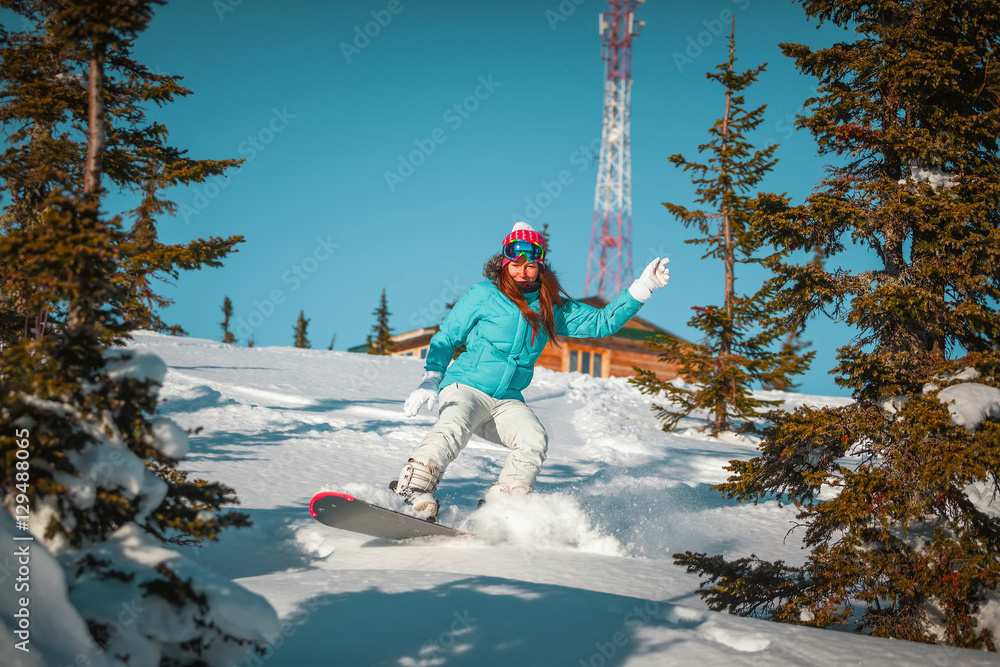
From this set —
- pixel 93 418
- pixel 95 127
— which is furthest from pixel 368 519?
pixel 95 127

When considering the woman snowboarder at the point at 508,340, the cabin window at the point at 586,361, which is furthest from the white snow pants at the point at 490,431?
the cabin window at the point at 586,361

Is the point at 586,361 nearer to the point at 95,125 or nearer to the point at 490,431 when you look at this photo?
the point at 490,431

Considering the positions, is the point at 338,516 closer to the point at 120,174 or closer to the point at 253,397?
the point at 120,174

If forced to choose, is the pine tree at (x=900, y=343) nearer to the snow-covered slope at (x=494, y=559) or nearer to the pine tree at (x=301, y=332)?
the snow-covered slope at (x=494, y=559)

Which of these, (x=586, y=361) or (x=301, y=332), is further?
(x=301, y=332)

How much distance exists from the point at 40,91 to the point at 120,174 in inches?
53.1

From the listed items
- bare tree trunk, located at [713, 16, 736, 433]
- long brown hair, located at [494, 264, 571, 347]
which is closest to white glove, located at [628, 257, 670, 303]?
long brown hair, located at [494, 264, 571, 347]

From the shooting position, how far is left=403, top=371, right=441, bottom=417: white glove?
4.58 metres

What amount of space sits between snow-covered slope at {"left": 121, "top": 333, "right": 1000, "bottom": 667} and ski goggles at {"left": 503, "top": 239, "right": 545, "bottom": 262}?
74.7 inches

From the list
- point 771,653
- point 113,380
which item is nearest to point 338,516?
point 113,380

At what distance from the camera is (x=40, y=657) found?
1.25 metres

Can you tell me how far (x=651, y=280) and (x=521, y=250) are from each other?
42.9 inches

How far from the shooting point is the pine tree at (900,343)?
2.89 meters

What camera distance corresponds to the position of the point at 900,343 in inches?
146
